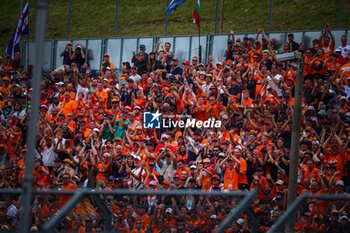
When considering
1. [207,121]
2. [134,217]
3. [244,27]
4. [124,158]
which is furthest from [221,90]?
[244,27]

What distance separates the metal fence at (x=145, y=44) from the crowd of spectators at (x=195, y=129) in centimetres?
96

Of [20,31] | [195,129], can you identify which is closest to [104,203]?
[195,129]

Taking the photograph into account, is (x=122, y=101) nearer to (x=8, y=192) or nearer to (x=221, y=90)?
(x=221, y=90)

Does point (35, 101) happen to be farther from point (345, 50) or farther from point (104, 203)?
point (345, 50)

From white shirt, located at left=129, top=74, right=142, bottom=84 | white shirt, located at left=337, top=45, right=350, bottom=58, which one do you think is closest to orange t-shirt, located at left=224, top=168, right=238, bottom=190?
white shirt, located at left=337, top=45, right=350, bottom=58

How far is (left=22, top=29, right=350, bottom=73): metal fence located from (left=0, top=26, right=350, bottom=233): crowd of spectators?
0.96 meters

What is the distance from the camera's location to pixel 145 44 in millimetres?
28734

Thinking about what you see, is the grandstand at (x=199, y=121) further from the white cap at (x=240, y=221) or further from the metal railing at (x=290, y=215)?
the metal railing at (x=290, y=215)

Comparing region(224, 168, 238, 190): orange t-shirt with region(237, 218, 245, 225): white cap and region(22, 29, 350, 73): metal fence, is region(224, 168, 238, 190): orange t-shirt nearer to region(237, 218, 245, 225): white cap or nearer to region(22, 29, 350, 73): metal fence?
region(22, 29, 350, 73): metal fence

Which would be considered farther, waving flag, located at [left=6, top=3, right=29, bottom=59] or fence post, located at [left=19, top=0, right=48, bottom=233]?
waving flag, located at [left=6, top=3, right=29, bottom=59]

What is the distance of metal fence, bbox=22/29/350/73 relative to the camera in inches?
963

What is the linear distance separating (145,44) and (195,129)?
7876 millimetres

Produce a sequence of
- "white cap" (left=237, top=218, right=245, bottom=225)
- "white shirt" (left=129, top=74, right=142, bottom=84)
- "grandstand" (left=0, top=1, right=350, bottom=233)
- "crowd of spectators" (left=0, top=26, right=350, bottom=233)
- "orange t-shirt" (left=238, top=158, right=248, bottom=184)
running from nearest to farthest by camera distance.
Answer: "white cap" (left=237, top=218, right=245, bottom=225) → "grandstand" (left=0, top=1, right=350, bottom=233) → "crowd of spectators" (left=0, top=26, right=350, bottom=233) → "orange t-shirt" (left=238, top=158, right=248, bottom=184) → "white shirt" (left=129, top=74, right=142, bottom=84)

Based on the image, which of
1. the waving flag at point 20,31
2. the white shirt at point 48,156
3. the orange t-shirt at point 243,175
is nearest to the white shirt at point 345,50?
the orange t-shirt at point 243,175
